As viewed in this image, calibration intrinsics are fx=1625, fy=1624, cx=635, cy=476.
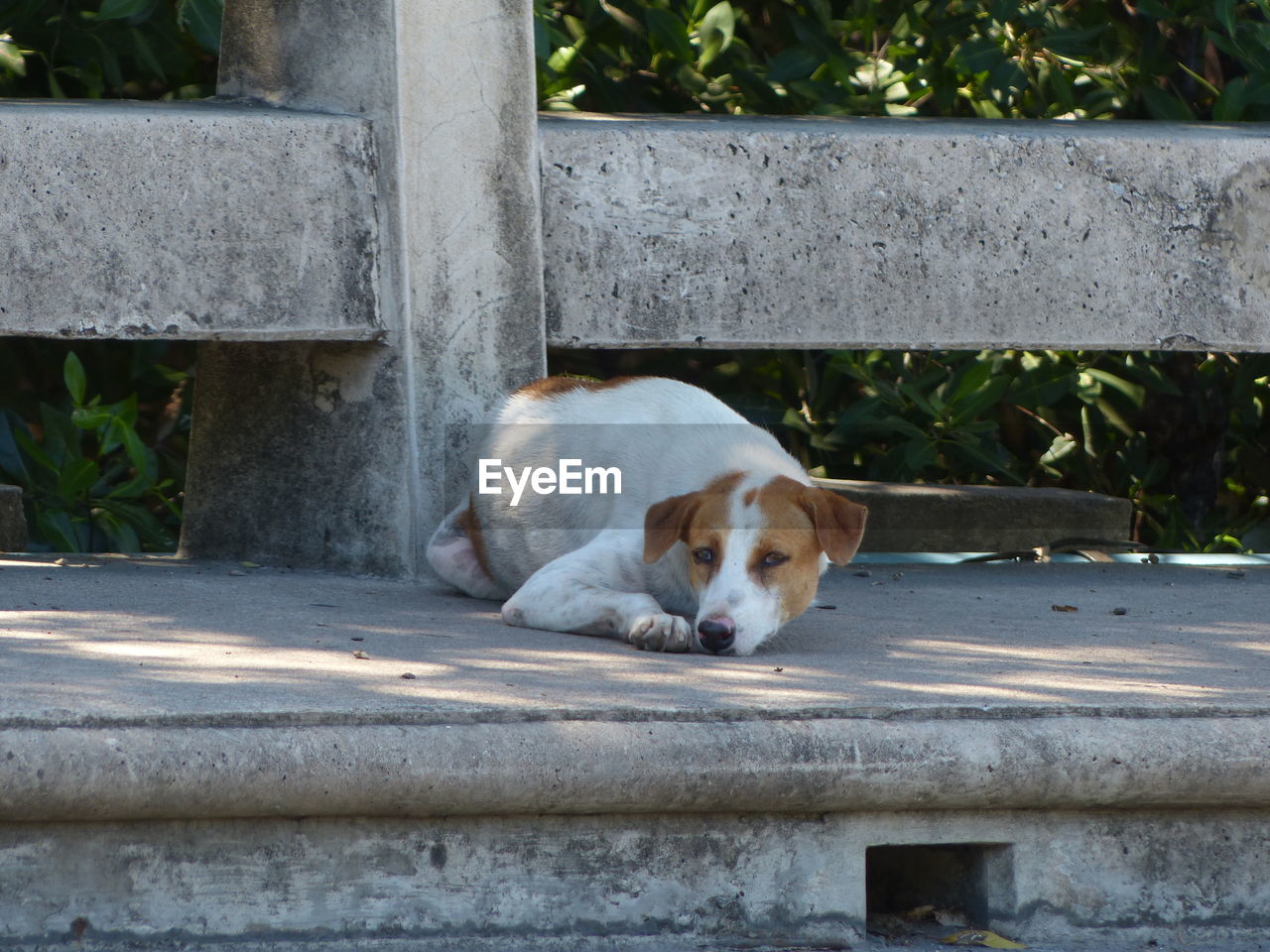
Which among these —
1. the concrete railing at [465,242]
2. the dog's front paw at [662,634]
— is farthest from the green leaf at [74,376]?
the dog's front paw at [662,634]

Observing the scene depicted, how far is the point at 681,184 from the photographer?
5.02 metres

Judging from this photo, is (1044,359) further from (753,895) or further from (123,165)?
(753,895)

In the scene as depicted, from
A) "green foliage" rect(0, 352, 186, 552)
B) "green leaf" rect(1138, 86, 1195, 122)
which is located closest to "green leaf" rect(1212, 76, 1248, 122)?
"green leaf" rect(1138, 86, 1195, 122)

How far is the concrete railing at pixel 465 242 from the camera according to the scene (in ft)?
15.0

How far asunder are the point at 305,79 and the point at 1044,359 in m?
3.70

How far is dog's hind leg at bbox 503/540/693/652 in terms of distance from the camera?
371cm

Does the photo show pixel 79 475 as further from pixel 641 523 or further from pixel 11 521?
pixel 641 523

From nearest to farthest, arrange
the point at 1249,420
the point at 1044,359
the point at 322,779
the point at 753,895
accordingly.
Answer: the point at 322,779 → the point at 753,895 → the point at 1044,359 → the point at 1249,420

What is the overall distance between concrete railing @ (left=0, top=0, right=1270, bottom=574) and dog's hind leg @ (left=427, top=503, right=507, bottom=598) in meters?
0.23

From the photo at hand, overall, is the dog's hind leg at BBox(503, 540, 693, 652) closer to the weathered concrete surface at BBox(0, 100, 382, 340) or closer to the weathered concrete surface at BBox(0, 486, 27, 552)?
the weathered concrete surface at BBox(0, 100, 382, 340)

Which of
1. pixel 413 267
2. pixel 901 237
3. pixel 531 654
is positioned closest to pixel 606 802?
pixel 531 654

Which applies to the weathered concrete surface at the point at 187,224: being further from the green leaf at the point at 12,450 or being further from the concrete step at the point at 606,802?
the green leaf at the point at 12,450

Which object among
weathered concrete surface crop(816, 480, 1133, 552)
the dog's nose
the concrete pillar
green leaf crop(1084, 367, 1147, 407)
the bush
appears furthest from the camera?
green leaf crop(1084, 367, 1147, 407)

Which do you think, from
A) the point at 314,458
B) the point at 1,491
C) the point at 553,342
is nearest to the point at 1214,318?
the point at 553,342
